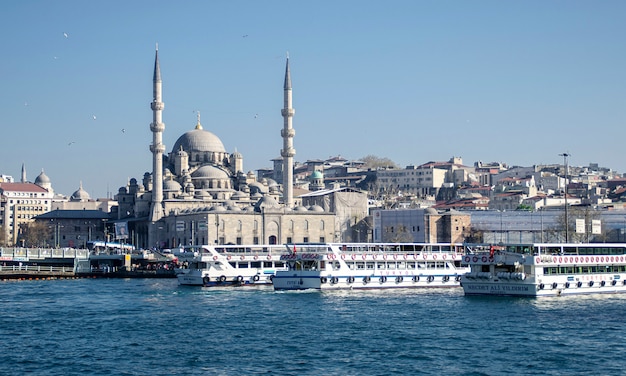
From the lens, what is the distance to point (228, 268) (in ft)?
182

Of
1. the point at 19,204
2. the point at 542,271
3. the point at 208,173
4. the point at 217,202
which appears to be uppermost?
the point at 208,173

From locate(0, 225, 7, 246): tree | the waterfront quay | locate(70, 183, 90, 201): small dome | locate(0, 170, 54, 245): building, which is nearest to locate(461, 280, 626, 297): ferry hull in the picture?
the waterfront quay

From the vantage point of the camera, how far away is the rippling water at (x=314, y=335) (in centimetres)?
2753

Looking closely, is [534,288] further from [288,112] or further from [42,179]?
[42,179]

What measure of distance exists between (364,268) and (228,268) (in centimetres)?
810

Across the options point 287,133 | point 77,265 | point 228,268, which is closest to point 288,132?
point 287,133

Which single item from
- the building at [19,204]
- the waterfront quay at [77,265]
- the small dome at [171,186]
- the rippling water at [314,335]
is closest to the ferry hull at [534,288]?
the rippling water at [314,335]

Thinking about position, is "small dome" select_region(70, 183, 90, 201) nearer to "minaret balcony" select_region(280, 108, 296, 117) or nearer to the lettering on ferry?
"minaret balcony" select_region(280, 108, 296, 117)

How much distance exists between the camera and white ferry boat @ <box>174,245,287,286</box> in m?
55.1

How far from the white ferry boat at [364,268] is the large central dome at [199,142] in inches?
2010

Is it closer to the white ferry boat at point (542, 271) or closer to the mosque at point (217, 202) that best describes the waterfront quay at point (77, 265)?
the mosque at point (217, 202)

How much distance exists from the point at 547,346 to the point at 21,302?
79.4 ft

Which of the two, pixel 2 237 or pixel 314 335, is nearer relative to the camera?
pixel 314 335

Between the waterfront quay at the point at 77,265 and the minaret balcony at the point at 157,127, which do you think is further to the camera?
the minaret balcony at the point at 157,127
